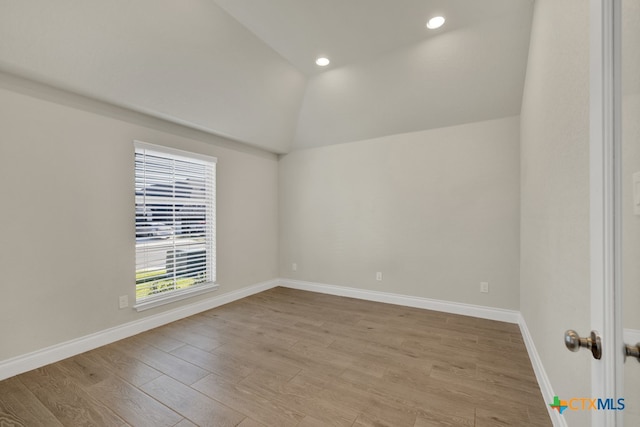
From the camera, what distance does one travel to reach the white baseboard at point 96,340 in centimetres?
209

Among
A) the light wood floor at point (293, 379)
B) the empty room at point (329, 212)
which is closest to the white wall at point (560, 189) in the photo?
the empty room at point (329, 212)

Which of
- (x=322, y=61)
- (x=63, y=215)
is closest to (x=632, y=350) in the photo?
(x=322, y=61)

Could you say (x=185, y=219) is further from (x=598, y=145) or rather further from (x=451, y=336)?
(x=598, y=145)

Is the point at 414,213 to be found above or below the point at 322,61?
below

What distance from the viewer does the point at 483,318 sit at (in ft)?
10.3

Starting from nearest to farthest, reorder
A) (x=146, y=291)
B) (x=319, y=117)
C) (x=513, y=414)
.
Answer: (x=513, y=414), (x=146, y=291), (x=319, y=117)

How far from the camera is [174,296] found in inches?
126

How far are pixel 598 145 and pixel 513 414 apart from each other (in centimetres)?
180

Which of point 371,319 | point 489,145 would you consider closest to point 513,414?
point 371,319

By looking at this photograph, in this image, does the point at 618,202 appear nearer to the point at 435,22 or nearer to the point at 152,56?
the point at 435,22

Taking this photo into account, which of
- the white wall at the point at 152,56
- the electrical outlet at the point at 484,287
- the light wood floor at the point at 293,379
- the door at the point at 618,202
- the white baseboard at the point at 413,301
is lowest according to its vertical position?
the light wood floor at the point at 293,379

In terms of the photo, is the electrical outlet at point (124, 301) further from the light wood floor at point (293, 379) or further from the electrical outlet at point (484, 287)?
the electrical outlet at point (484, 287)

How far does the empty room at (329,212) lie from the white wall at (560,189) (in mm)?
22

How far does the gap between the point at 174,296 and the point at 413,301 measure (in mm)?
3051
